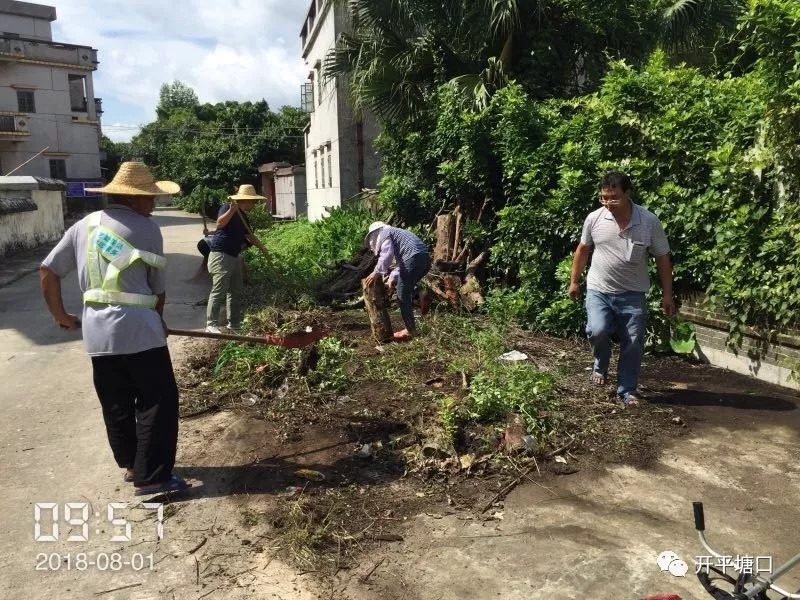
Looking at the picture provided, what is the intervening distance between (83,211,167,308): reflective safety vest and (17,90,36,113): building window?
3889cm

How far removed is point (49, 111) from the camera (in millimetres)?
36688

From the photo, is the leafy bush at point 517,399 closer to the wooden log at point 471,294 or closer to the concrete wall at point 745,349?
the concrete wall at point 745,349

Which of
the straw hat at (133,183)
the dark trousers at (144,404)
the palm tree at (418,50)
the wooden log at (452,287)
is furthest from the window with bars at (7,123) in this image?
the dark trousers at (144,404)

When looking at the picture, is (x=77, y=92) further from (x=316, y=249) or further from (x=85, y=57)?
(x=316, y=249)

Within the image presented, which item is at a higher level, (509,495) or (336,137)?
(336,137)

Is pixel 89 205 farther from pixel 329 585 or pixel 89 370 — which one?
pixel 329 585

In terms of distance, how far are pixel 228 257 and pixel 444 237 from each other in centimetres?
346

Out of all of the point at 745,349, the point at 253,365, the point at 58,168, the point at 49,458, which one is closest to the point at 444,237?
the point at 253,365

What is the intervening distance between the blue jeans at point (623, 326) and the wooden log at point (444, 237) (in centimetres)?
438

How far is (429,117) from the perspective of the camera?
11023 mm

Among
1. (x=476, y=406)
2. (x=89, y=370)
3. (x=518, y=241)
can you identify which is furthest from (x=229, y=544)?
(x=518, y=241)

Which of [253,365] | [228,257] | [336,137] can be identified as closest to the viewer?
[253,365]

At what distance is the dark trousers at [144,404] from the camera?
12.6 feet

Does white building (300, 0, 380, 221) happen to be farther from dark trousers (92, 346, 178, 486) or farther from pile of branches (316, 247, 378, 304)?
dark trousers (92, 346, 178, 486)
